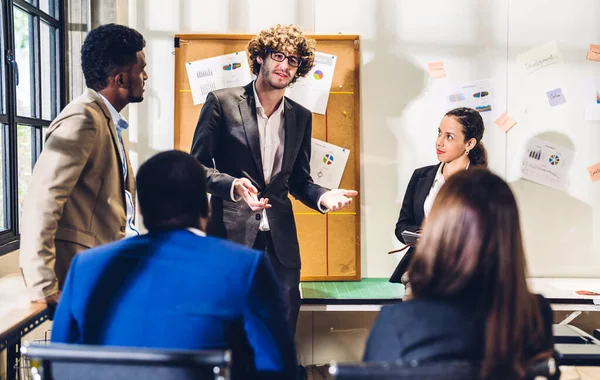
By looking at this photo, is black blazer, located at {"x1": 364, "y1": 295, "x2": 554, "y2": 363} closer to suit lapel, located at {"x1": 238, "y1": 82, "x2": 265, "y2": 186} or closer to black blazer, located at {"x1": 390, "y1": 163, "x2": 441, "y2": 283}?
suit lapel, located at {"x1": 238, "y1": 82, "x2": 265, "y2": 186}

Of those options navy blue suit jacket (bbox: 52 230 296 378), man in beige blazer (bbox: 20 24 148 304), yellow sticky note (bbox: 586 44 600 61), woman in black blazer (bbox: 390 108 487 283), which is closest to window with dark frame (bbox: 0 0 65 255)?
man in beige blazer (bbox: 20 24 148 304)

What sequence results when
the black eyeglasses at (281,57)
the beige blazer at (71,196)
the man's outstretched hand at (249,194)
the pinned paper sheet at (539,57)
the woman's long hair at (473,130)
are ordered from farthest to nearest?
the pinned paper sheet at (539,57), the woman's long hair at (473,130), the black eyeglasses at (281,57), the man's outstretched hand at (249,194), the beige blazer at (71,196)

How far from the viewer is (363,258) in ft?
11.6

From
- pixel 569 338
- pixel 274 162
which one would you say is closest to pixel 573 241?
pixel 569 338

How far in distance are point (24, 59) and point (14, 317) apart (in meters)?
1.68

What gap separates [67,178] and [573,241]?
2.95 metres

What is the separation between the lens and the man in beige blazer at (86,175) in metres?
1.73

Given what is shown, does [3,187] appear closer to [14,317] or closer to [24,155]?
[24,155]

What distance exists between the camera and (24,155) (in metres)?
2.91

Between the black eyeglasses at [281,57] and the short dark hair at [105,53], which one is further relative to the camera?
the black eyeglasses at [281,57]

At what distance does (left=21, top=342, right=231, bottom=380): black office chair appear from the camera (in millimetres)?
1073

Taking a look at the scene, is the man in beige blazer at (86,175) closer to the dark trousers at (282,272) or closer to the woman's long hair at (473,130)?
the dark trousers at (282,272)

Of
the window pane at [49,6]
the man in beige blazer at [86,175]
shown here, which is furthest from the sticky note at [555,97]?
the window pane at [49,6]

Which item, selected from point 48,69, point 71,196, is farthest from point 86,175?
point 48,69
